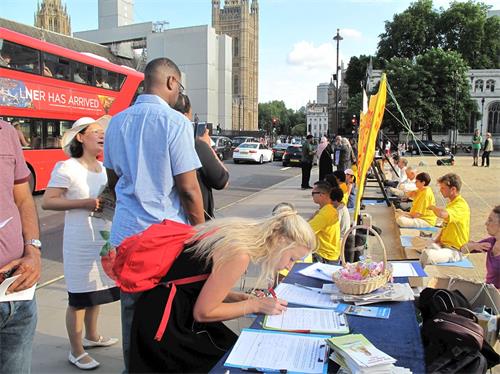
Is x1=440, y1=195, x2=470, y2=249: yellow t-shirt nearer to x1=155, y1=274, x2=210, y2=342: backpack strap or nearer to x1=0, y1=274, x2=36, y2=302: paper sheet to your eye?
x1=155, y1=274, x2=210, y2=342: backpack strap

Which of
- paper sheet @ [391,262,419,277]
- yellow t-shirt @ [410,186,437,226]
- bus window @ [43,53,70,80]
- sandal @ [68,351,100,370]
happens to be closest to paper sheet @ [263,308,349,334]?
paper sheet @ [391,262,419,277]

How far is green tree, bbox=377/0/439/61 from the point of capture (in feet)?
203

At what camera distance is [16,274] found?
1951mm

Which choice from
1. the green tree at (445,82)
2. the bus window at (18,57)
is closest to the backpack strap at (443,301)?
the bus window at (18,57)

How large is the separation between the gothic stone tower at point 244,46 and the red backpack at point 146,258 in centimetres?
9760

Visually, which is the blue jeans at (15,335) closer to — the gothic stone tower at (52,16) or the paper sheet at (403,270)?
the paper sheet at (403,270)

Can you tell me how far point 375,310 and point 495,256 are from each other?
200 centimetres

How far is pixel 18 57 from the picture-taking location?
1220cm

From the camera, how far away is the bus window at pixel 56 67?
A: 13.2 m

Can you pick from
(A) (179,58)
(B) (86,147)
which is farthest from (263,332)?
(A) (179,58)

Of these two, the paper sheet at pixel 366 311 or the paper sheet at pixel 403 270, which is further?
the paper sheet at pixel 403 270

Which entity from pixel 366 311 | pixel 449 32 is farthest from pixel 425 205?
pixel 449 32

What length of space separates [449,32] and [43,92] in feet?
201

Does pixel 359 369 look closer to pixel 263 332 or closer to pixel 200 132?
pixel 263 332
